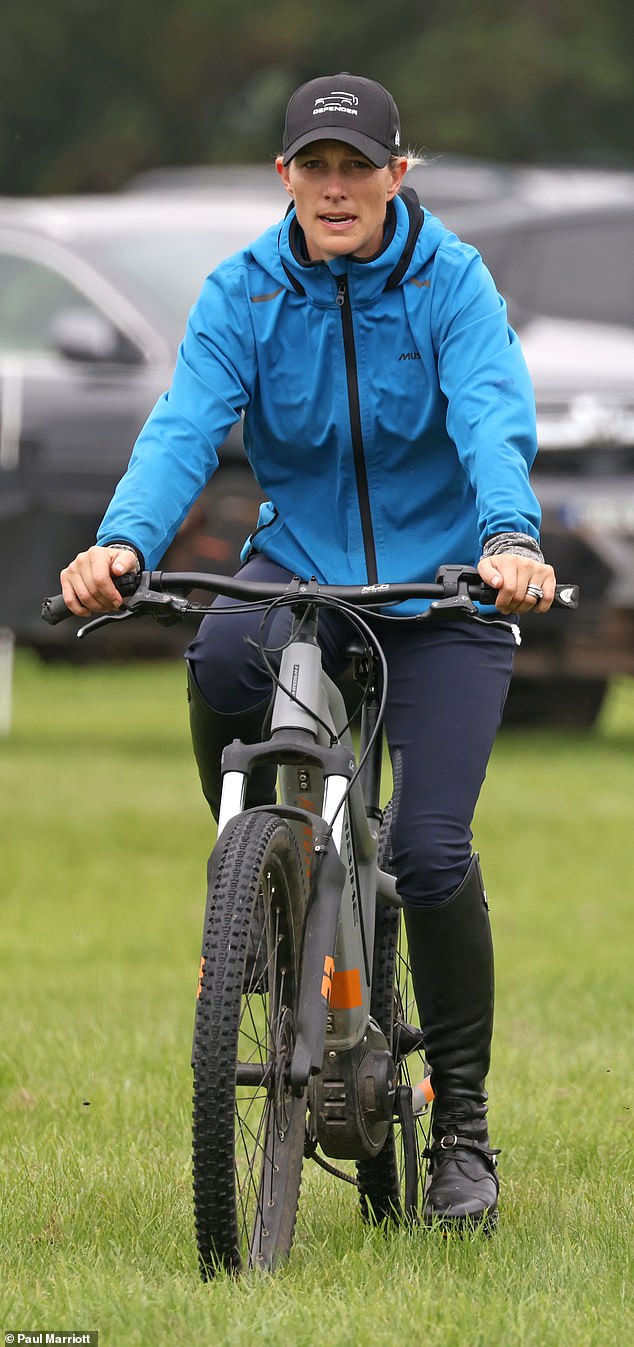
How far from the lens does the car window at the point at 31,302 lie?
1246 cm

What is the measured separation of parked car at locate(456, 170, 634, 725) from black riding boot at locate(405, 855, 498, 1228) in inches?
274

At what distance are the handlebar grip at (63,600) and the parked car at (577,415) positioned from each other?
7.46 m

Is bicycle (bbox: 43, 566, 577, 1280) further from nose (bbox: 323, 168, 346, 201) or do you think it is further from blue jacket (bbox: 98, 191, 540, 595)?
nose (bbox: 323, 168, 346, 201)

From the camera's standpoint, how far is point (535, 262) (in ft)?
41.4

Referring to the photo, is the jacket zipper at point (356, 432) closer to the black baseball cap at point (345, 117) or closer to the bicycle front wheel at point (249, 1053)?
the black baseball cap at point (345, 117)

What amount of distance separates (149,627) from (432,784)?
29.2 ft

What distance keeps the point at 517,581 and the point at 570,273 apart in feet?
30.2

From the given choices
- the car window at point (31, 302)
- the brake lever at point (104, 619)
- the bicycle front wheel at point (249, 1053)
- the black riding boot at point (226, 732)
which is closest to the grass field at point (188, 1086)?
the bicycle front wheel at point (249, 1053)

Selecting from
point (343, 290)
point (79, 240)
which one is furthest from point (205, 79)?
point (343, 290)

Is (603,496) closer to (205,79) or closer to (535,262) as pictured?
(535,262)

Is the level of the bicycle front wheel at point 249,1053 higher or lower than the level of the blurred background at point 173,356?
lower

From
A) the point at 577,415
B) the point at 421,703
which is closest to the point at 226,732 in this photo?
the point at 421,703

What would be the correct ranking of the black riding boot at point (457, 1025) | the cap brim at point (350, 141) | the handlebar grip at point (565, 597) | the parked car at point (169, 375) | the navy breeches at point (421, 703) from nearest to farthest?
1. the handlebar grip at point (565, 597)
2. the cap brim at point (350, 141)
3. the navy breeches at point (421, 703)
4. the black riding boot at point (457, 1025)
5. the parked car at point (169, 375)

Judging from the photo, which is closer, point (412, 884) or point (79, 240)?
point (412, 884)
